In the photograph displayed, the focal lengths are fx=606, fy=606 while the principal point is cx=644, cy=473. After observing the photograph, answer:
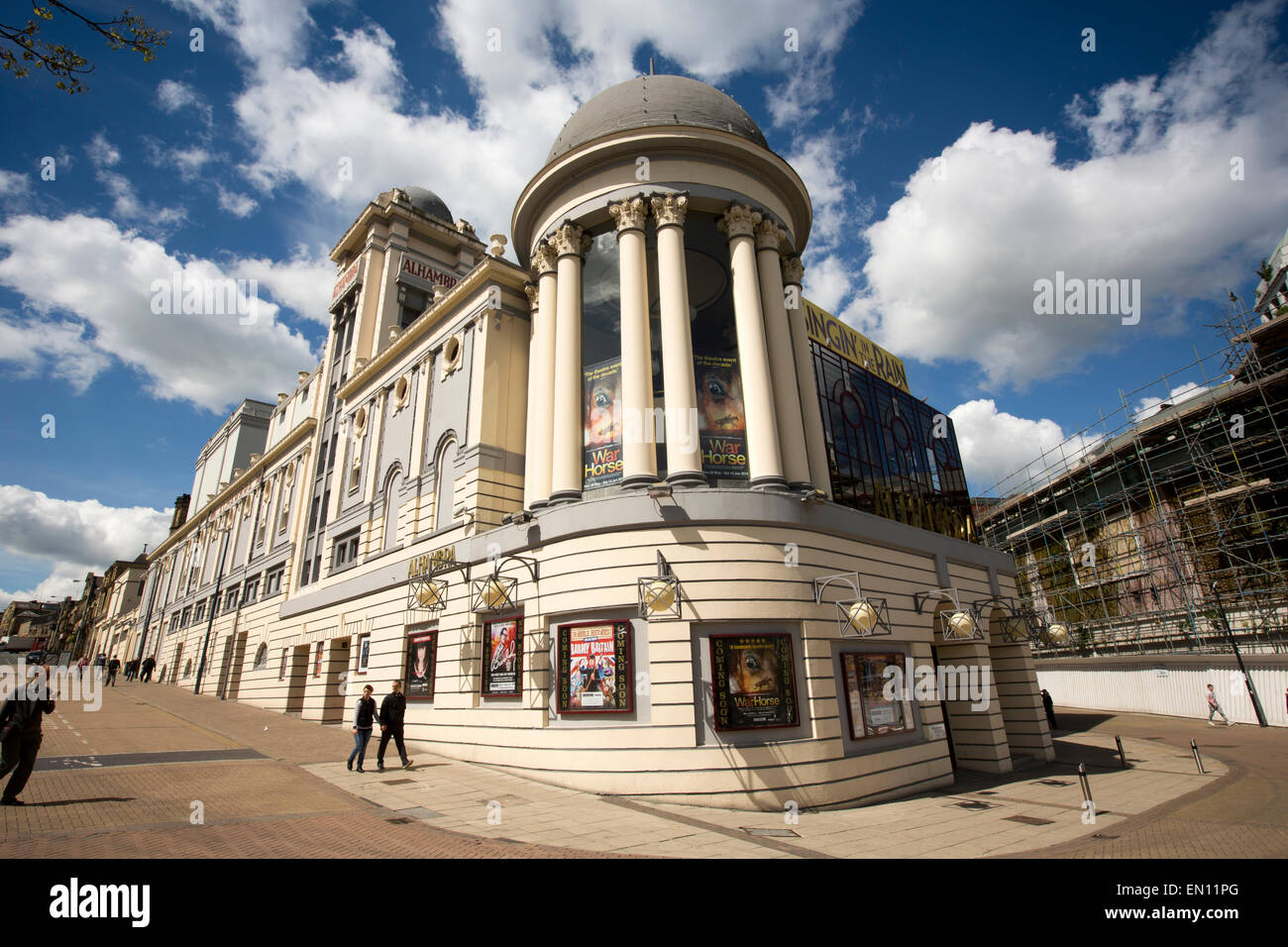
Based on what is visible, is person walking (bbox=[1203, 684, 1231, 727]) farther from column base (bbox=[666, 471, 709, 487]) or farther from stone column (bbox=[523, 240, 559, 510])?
stone column (bbox=[523, 240, 559, 510])

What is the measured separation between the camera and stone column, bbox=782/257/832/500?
61.0 ft

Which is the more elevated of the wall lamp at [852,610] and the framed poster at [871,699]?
the wall lamp at [852,610]

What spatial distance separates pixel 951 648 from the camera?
2144 cm

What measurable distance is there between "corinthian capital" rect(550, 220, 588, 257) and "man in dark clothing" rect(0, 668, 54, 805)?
15566mm

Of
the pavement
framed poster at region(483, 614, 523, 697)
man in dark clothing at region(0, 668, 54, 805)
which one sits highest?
framed poster at region(483, 614, 523, 697)

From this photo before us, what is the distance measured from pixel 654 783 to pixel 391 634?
13.6m

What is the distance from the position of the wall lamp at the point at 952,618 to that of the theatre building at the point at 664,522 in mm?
146

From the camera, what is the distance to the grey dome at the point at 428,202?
41.4m

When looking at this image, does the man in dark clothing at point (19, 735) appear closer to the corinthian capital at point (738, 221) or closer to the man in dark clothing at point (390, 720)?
the man in dark clothing at point (390, 720)

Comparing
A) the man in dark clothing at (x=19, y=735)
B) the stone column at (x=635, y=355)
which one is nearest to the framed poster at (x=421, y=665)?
the stone column at (x=635, y=355)

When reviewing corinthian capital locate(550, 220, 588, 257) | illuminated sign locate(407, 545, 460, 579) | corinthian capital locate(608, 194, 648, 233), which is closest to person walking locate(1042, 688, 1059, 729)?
illuminated sign locate(407, 545, 460, 579)

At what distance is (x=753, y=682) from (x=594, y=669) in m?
3.69
